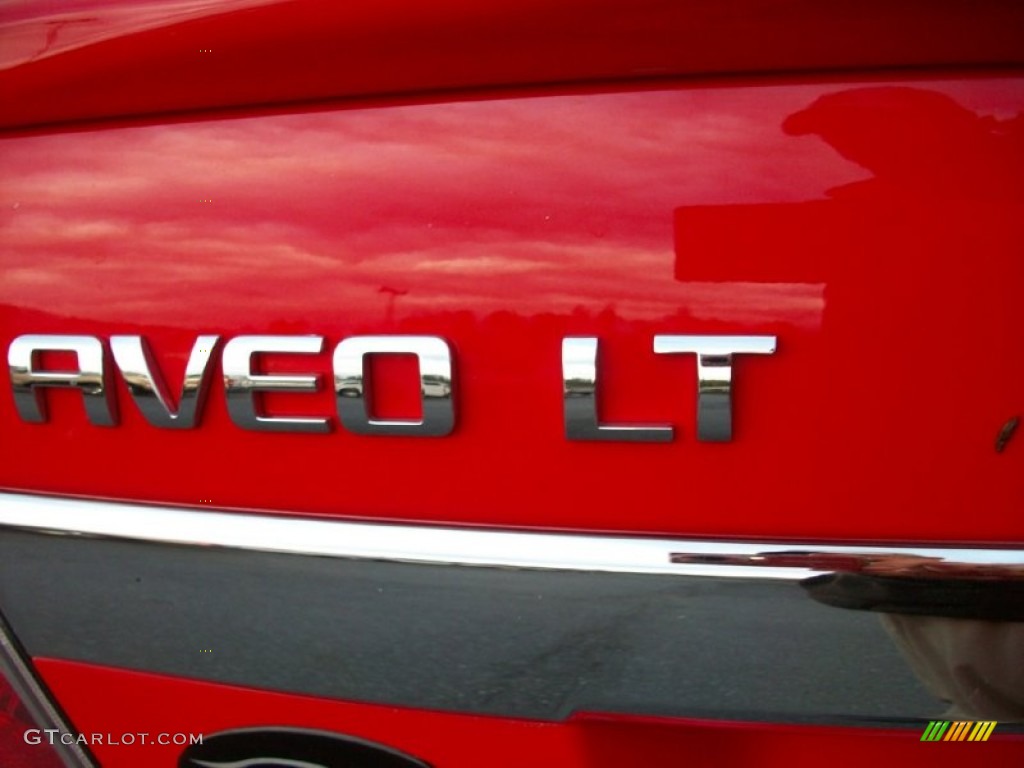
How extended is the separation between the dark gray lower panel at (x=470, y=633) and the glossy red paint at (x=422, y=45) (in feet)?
1.69

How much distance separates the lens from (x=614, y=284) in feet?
2.86

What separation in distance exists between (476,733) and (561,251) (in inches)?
21.8

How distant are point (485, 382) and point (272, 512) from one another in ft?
0.98

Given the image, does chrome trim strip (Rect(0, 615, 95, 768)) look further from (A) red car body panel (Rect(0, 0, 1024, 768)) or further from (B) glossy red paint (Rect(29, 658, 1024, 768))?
(A) red car body panel (Rect(0, 0, 1024, 768))

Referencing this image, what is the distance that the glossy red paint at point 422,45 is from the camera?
0.81 meters

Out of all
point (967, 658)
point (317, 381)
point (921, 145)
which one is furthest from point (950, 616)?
point (317, 381)

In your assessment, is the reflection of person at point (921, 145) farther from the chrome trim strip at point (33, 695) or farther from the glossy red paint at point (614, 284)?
the chrome trim strip at point (33, 695)

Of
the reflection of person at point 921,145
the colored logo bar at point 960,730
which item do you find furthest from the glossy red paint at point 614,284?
the colored logo bar at point 960,730

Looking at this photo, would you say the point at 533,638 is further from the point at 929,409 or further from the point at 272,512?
the point at 929,409

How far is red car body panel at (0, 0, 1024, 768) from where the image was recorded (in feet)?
2.74

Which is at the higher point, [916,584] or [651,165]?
[651,165]

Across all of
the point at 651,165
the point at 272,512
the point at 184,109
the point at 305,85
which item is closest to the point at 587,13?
the point at 651,165

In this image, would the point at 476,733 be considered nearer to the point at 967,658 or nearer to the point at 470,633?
the point at 470,633

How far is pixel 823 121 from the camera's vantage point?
0.85 meters
